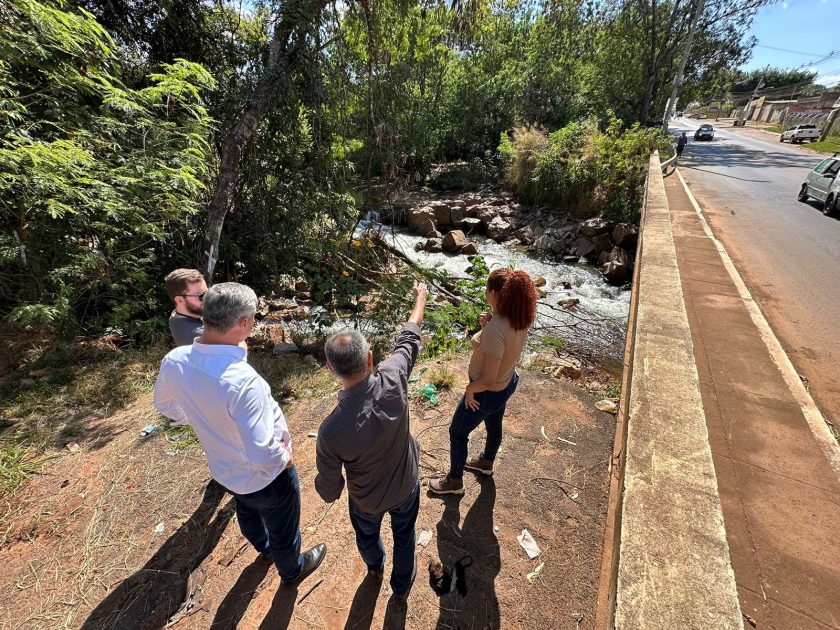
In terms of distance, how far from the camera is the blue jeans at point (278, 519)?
1.98 m

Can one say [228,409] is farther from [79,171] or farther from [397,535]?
[79,171]

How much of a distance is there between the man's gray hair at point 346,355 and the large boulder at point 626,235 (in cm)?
1203

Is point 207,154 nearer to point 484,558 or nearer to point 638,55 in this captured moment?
point 484,558

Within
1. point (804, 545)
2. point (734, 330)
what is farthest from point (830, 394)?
point (804, 545)

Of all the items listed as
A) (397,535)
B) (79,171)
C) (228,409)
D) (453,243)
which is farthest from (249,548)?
(453,243)

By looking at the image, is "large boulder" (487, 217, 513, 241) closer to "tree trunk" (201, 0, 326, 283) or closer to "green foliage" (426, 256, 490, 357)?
"green foliage" (426, 256, 490, 357)

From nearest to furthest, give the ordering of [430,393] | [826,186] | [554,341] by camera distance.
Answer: [430,393]
[554,341]
[826,186]

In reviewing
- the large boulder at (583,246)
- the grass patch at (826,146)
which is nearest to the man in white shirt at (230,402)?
the large boulder at (583,246)

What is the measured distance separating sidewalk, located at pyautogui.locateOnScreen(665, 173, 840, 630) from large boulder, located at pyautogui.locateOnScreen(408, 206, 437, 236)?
10087mm

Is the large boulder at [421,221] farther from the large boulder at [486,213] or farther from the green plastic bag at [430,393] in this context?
the green plastic bag at [430,393]

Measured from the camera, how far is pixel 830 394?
4004 mm

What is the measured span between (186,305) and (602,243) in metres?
12.1

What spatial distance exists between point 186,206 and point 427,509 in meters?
4.44

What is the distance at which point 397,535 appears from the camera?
2.09 metres
